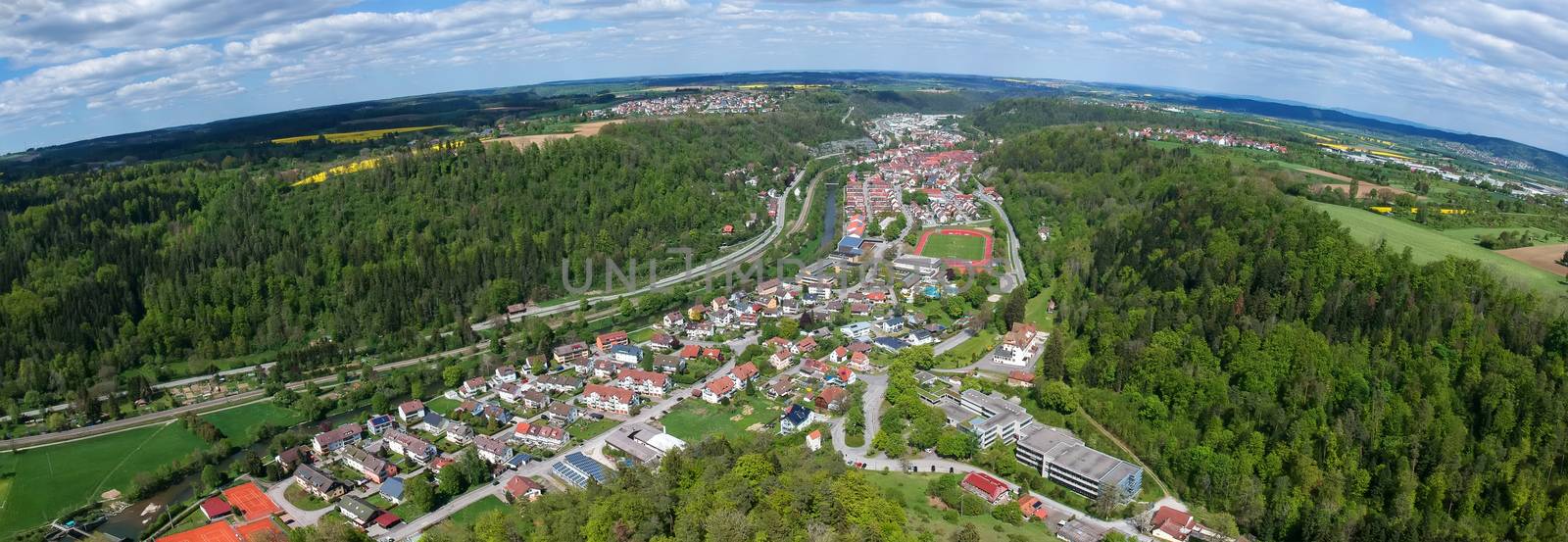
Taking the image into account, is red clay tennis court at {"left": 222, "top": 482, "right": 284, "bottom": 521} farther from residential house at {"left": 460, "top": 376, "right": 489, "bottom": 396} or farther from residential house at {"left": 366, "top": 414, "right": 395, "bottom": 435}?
residential house at {"left": 460, "top": 376, "right": 489, "bottom": 396}

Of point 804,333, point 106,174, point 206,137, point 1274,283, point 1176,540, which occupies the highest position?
point 206,137

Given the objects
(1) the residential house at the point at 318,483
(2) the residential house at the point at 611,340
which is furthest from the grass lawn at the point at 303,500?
(2) the residential house at the point at 611,340

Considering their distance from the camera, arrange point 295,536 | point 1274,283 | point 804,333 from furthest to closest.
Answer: point 804,333
point 1274,283
point 295,536

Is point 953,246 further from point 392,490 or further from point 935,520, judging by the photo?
point 392,490

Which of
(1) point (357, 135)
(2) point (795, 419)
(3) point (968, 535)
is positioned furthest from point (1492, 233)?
(1) point (357, 135)

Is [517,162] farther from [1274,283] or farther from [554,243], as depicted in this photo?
[1274,283]

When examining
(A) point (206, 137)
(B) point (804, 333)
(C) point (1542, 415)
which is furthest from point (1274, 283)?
(A) point (206, 137)
